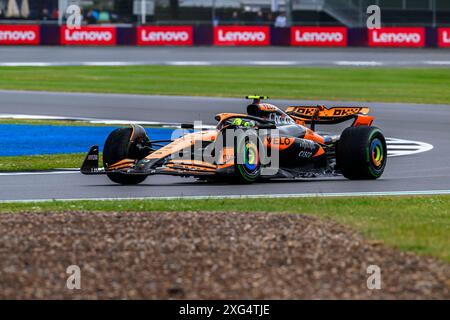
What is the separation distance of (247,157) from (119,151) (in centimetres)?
174

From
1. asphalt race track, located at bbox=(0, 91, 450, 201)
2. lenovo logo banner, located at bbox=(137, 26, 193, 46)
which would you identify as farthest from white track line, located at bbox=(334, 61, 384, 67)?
asphalt race track, located at bbox=(0, 91, 450, 201)

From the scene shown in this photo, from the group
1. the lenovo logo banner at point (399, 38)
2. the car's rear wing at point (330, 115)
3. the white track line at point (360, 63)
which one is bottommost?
the car's rear wing at point (330, 115)

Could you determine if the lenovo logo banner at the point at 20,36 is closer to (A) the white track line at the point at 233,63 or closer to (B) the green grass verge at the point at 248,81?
(A) the white track line at the point at 233,63

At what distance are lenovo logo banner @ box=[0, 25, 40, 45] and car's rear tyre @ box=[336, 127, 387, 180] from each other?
40660 millimetres

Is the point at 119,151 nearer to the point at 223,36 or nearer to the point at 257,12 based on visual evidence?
the point at 223,36

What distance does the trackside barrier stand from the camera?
54750mm

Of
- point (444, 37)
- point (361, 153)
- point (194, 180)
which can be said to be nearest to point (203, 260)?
point (361, 153)

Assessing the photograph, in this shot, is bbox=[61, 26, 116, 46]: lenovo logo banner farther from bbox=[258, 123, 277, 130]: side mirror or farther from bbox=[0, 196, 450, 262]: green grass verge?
bbox=[0, 196, 450, 262]: green grass verge

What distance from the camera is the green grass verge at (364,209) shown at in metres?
10.4

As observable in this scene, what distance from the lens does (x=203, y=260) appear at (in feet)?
30.0

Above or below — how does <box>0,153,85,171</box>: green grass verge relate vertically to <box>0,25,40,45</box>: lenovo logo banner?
below

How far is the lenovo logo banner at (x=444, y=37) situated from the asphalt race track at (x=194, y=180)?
25188mm

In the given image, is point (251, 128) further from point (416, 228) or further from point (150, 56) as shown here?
point (150, 56)

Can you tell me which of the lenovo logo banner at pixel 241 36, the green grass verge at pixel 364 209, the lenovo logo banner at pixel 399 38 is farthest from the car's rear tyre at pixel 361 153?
the lenovo logo banner at pixel 241 36
